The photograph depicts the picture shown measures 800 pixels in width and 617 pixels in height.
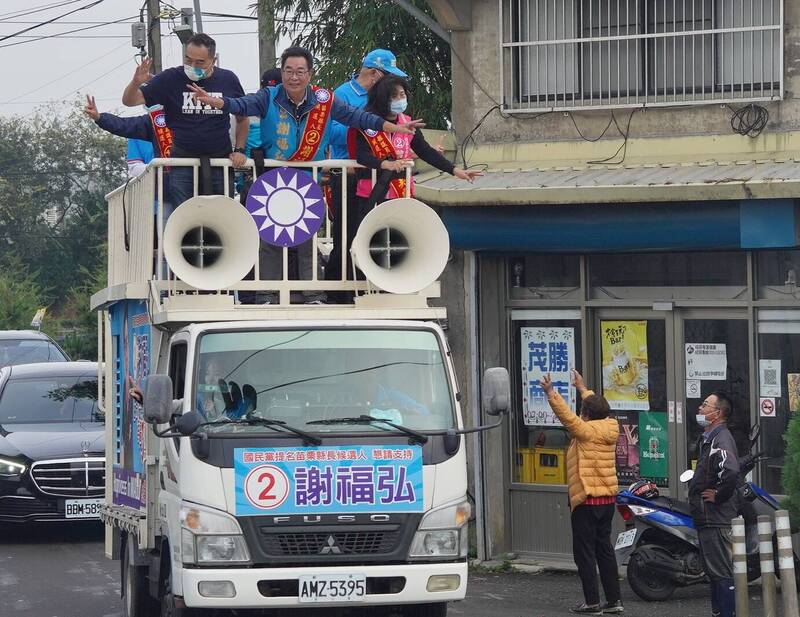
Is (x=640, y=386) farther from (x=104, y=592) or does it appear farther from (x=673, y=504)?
(x=104, y=592)

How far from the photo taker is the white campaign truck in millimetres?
8461

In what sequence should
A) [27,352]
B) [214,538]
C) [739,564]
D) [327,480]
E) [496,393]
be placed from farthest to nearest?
[27,352], [739,564], [496,393], [327,480], [214,538]

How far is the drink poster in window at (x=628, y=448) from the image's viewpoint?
13734mm

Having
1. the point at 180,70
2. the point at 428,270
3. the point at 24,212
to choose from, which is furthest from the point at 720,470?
the point at 24,212

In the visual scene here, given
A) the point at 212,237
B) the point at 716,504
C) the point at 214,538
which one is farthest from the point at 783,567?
the point at 212,237

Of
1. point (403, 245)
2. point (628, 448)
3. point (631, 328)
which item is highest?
point (403, 245)

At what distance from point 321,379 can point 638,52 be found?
644 centimetres

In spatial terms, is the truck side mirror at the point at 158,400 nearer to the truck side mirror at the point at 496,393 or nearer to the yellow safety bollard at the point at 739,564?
the truck side mirror at the point at 496,393

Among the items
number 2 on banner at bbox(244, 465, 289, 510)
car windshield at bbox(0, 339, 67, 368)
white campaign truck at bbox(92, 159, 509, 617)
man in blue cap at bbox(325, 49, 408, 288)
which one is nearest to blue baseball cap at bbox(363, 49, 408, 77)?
man in blue cap at bbox(325, 49, 408, 288)

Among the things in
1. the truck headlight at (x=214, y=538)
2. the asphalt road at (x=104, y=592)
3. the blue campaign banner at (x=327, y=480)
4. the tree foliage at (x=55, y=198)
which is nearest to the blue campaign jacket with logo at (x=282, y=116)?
the blue campaign banner at (x=327, y=480)

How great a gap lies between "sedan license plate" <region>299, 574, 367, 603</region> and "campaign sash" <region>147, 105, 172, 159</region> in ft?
12.0

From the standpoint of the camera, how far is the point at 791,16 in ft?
43.0

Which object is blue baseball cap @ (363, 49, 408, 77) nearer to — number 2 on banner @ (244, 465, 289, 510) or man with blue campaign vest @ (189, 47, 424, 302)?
man with blue campaign vest @ (189, 47, 424, 302)

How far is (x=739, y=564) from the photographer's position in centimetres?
959
